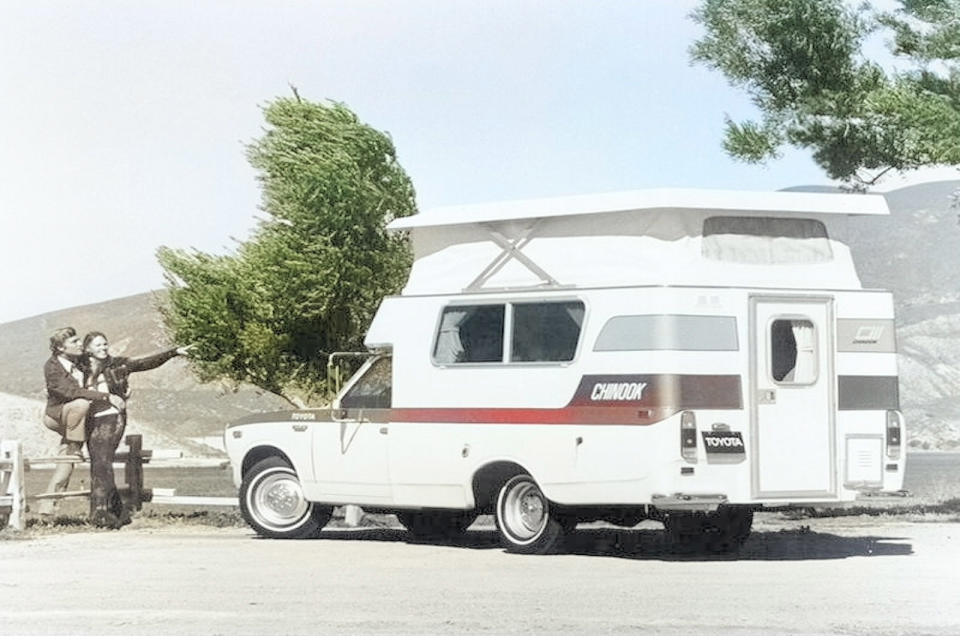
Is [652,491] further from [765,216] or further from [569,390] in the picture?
[765,216]

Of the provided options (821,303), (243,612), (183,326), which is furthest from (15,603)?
(183,326)

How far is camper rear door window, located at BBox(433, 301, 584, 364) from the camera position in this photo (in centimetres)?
1550

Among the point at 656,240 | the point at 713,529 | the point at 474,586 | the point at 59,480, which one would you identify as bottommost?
the point at 474,586

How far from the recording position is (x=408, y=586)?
13469 mm

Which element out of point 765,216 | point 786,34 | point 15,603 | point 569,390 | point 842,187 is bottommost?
point 15,603

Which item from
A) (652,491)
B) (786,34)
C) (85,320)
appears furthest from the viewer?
(85,320)

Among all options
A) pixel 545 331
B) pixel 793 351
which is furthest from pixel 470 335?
pixel 793 351

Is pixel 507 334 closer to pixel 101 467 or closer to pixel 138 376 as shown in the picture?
pixel 101 467

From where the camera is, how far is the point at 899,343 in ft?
353

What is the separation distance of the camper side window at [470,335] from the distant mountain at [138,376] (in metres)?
54.6

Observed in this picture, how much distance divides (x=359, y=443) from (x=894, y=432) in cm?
484

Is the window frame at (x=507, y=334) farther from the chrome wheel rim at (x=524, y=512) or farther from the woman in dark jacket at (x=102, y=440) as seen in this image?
the woman in dark jacket at (x=102, y=440)

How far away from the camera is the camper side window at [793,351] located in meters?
15.4

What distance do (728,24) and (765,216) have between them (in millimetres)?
8650
